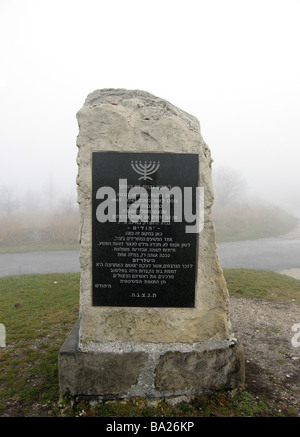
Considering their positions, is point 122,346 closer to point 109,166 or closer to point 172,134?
point 109,166

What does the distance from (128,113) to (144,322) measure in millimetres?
2470

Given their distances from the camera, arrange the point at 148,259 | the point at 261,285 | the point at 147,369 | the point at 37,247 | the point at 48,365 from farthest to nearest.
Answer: the point at 37,247 → the point at 261,285 → the point at 48,365 → the point at 148,259 → the point at 147,369

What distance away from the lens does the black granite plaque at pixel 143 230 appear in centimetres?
352

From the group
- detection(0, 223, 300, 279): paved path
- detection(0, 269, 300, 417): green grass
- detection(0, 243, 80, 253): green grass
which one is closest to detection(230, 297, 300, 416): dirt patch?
detection(0, 269, 300, 417): green grass

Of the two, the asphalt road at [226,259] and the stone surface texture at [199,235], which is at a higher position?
the stone surface texture at [199,235]

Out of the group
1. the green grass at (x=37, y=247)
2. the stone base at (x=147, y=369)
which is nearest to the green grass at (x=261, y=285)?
the stone base at (x=147, y=369)

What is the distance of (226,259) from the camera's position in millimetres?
14695

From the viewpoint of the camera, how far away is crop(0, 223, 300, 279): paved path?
13.0 metres

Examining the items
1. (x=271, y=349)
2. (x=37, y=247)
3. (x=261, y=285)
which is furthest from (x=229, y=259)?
(x=37, y=247)

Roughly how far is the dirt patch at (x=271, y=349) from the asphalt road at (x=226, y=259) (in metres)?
6.01

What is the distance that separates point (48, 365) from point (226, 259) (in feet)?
38.1

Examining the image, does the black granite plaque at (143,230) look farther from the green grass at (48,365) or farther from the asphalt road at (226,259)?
the asphalt road at (226,259)

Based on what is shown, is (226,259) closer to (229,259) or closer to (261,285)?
(229,259)

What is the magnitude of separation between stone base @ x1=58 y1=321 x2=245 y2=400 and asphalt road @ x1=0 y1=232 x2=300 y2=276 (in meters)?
9.22
